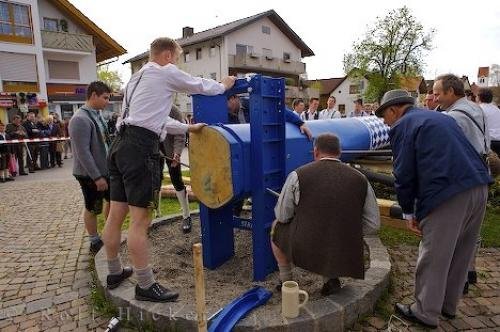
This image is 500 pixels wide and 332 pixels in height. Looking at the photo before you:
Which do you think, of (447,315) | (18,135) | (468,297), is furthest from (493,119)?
(18,135)

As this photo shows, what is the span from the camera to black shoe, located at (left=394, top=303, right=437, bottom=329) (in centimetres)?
279

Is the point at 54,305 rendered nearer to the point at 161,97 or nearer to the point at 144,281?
the point at 144,281

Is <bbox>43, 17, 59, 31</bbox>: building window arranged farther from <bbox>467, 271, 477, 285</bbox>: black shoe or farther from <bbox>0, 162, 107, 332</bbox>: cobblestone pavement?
<bbox>467, 271, 477, 285</bbox>: black shoe

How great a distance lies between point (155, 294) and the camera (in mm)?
2873

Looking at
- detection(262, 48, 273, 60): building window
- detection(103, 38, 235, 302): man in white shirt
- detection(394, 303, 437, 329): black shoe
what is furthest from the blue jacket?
detection(262, 48, 273, 60): building window

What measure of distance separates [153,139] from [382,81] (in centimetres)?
4216

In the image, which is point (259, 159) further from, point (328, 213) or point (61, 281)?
point (61, 281)

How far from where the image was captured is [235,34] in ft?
126

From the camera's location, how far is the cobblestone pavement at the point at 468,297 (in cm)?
283

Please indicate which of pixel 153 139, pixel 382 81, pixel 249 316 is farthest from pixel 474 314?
pixel 382 81

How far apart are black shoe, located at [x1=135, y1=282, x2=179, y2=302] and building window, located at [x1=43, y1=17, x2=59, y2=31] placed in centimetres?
2873

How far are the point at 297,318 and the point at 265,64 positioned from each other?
39496 millimetres

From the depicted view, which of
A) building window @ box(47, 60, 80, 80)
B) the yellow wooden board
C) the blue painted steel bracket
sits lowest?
the blue painted steel bracket

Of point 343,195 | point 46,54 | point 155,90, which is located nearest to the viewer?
point 343,195
